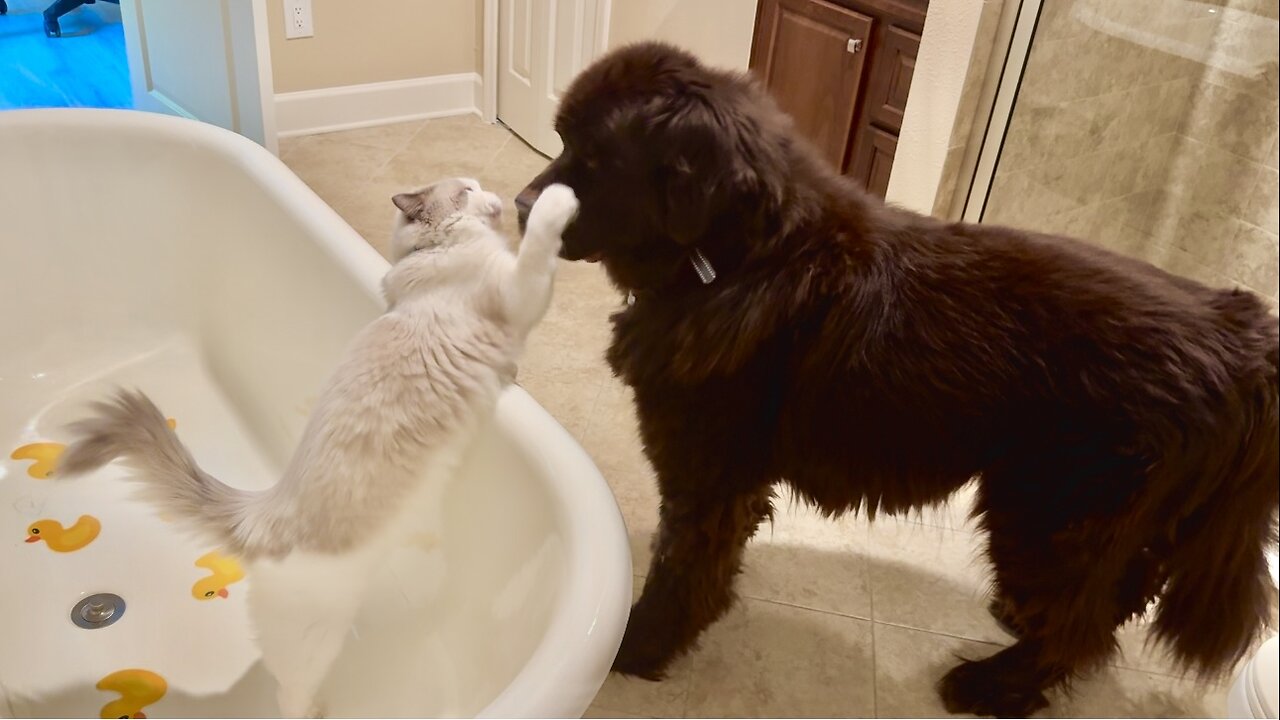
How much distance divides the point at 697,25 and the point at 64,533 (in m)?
1.98

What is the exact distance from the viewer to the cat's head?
147 centimetres

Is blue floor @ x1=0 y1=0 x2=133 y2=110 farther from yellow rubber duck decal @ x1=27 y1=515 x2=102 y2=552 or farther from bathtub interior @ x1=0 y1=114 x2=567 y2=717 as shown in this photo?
yellow rubber duck decal @ x1=27 y1=515 x2=102 y2=552

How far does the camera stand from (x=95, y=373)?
6.73 feet

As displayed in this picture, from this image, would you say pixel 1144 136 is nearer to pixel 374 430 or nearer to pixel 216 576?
pixel 374 430

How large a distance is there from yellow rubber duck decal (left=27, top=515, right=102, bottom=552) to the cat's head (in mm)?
796

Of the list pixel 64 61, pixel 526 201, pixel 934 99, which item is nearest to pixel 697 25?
pixel 934 99

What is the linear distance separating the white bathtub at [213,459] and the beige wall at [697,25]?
1.20 meters

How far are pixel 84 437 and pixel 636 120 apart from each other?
81 centimetres

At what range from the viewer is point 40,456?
1.89 m

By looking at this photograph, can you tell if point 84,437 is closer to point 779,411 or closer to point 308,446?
point 308,446

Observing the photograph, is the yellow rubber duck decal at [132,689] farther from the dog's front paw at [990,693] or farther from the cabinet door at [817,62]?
the cabinet door at [817,62]

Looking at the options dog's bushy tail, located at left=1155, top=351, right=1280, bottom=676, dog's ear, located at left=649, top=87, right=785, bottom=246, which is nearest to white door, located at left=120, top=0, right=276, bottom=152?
dog's ear, located at left=649, top=87, right=785, bottom=246

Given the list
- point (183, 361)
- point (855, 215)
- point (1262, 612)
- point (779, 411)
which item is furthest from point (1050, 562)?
point (183, 361)

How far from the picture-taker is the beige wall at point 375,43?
10.3 ft
